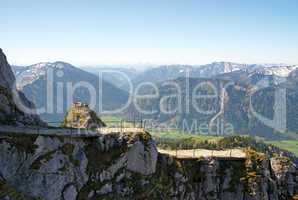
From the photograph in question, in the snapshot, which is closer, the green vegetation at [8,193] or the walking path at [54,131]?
the green vegetation at [8,193]

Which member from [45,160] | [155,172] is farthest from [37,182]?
[155,172]

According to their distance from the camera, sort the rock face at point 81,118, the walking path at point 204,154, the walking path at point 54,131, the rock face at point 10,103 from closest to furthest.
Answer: the walking path at point 54,131
the rock face at point 10,103
the walking path at point 204,154
the rock face at point 81,118

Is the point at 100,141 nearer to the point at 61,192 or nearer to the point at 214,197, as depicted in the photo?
the point at 61,192

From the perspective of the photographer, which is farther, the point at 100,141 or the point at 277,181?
the point at 277,181

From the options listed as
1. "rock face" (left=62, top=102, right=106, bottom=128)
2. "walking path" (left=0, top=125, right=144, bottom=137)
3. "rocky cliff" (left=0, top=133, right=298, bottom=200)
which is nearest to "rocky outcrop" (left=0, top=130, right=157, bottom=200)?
"rocky cliff" (left=0, top=133, right=298, bottom=200)

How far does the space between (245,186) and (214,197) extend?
7.74m

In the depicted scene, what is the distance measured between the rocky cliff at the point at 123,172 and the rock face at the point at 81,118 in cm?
2195

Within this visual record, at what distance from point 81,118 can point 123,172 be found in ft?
97.5

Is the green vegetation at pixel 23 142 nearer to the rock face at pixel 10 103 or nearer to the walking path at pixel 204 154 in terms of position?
the rock face at pixel 10 103

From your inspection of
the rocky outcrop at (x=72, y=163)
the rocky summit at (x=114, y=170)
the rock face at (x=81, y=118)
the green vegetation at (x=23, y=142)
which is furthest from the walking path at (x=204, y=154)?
the green vegetation at (x=23, y=142)

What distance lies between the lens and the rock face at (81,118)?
109m

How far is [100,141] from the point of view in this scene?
86.9m

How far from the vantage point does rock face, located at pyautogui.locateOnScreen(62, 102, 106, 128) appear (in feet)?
358

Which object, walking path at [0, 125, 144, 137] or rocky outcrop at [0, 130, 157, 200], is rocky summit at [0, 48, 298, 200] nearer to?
rocky outcrop at [0, 130, 157, 200]
